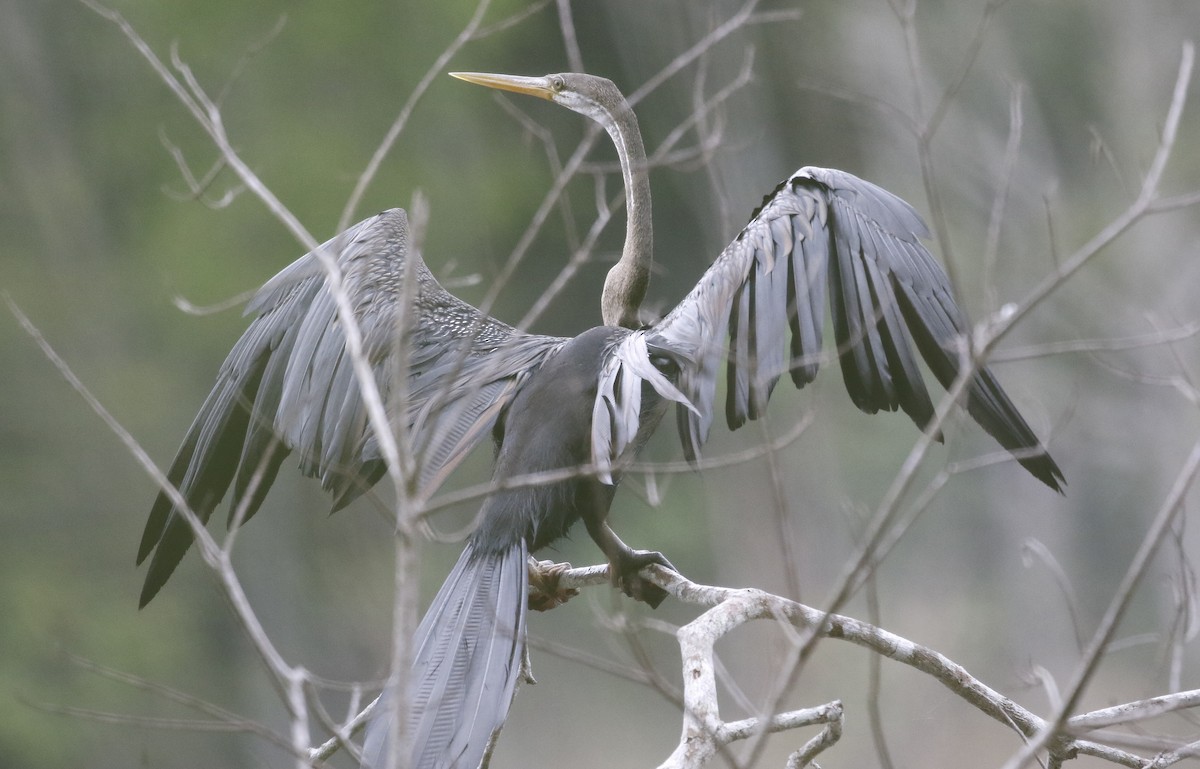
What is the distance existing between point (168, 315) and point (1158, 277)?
7538mm

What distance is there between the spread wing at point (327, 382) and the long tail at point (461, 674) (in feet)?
1.61

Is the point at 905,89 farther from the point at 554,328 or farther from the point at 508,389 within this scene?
the point at 508,389

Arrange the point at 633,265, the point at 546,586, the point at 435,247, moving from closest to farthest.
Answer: the point at 546,586
the point at 633,265
the point at 435,247

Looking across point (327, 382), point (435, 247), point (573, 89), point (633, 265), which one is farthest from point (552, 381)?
point (435, 247)

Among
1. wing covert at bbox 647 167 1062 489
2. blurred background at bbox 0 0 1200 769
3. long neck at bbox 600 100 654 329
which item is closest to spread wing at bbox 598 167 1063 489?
wing covert at bbox 647 167 1062 489

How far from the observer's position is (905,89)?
1092cm

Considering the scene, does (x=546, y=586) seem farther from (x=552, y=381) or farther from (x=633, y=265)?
(x=633, y=265)

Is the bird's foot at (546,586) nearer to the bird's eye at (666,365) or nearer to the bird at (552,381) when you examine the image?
the bird at (552,381)

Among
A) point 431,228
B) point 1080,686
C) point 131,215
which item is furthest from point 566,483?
point 131,215

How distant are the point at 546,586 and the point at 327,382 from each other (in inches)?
30.1

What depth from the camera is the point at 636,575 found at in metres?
3.20

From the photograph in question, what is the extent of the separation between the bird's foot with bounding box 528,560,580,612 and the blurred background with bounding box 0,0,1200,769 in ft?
20.8

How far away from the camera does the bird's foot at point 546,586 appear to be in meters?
3.32

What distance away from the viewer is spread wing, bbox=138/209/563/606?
3.32 m
